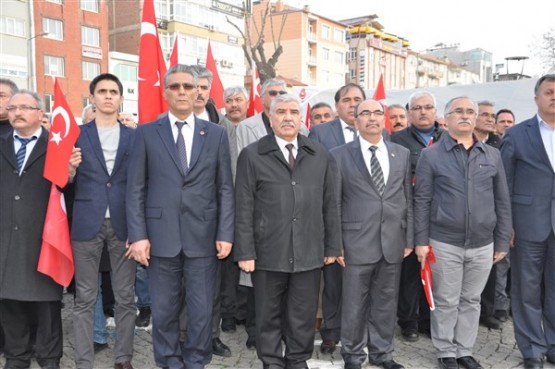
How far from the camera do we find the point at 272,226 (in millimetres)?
3877

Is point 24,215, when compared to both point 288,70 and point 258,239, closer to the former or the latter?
point 258,239

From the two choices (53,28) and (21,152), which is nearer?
(21,152)

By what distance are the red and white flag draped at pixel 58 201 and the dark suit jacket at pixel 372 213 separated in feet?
7.17

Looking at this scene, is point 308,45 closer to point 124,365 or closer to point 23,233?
point 23,233

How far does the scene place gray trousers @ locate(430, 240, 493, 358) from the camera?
4211 mm

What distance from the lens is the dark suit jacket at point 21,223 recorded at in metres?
4.09

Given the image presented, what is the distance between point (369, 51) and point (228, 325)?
74156 mm

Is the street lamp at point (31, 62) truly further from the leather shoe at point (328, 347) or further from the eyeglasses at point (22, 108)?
the leather shoe at point (328, 347)

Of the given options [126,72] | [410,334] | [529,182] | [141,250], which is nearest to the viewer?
[141,250]

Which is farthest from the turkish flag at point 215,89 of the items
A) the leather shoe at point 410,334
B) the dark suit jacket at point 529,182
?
the dark suit jacket at point 529,182

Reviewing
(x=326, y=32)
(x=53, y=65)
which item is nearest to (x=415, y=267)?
(x=53, y=65)

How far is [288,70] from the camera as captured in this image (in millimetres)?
63688

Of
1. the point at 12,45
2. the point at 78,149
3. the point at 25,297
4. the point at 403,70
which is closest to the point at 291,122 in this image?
the point at 78,149

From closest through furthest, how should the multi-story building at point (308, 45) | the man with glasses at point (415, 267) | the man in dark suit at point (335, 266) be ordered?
1. the man in dark suit at point (335, 266)
2. the man with glasses at point (415, 267)
3. the multi-story building at point (308, 45)
